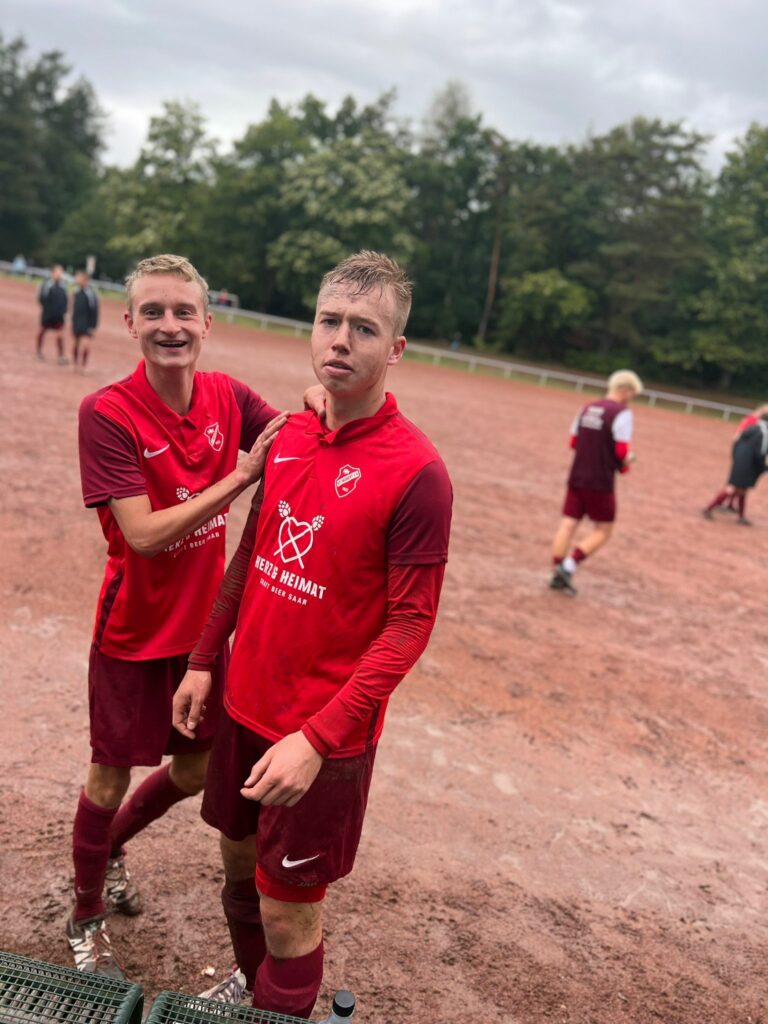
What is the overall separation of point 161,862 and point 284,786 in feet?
5.97

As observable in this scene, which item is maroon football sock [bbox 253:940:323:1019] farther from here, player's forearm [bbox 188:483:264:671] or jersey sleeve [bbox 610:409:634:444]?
jersey sleeve [bbox 610:409:634:444]

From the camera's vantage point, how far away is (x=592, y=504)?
784cm

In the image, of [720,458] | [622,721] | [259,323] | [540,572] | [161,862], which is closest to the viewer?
[161,862]

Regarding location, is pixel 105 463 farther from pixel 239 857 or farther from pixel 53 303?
pixel 53 303

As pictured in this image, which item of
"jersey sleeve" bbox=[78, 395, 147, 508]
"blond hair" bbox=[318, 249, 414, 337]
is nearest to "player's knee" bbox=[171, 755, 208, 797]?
"jersey sleeve" bbox=[78, 395, 147, 508]

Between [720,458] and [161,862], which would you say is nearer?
[161,862]

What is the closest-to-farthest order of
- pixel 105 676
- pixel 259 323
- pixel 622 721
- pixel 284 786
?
pixel 284 786
pixel 105 676
pixel 622 721
pixel 259 323

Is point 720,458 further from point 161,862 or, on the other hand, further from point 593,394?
point 161,862

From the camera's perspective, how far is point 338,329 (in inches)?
85.8

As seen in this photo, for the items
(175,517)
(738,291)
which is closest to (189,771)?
(175,517)

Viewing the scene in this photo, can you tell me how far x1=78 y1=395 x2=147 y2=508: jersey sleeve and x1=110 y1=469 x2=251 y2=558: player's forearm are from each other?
0.06 metres

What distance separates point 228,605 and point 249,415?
2.94 feet

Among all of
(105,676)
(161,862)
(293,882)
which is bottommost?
(161,862)

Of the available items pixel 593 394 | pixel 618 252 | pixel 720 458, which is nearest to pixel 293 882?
pixel 720 458
